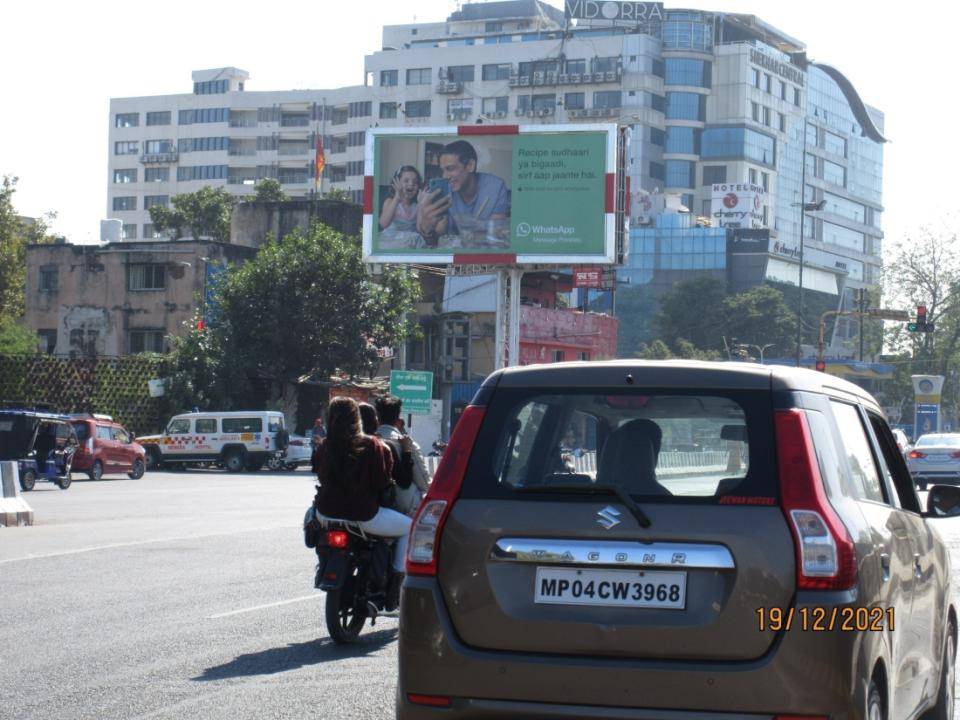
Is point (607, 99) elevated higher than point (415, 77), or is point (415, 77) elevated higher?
point (415, 77)

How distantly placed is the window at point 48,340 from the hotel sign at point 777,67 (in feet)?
315

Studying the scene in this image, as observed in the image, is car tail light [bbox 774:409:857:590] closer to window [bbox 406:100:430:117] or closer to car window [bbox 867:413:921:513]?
car window [bbox 867:413:921:513]

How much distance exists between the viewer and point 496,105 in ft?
461

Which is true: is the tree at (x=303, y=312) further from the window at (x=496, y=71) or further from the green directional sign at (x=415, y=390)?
the window at (x=496, y=71)

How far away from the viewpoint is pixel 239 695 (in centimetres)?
766

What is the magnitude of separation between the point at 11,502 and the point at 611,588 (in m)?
17.2

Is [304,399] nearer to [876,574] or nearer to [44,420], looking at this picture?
[44,420]

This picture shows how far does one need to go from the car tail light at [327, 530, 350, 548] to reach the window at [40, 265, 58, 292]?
55152 millimetres

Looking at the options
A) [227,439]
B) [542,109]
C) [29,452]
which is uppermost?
[542,109]

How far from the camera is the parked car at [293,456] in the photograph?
47594 mm

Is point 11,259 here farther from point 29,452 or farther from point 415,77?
point 415,77

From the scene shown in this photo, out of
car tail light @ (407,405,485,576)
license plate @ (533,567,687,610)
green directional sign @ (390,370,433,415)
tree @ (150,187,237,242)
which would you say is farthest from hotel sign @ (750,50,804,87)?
license plate @ (533,567,687,610)

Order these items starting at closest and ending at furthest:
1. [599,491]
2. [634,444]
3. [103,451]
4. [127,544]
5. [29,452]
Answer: [599,491], [634,444], [127,544], [29,452], [103,451]

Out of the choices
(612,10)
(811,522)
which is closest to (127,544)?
(811,522)
